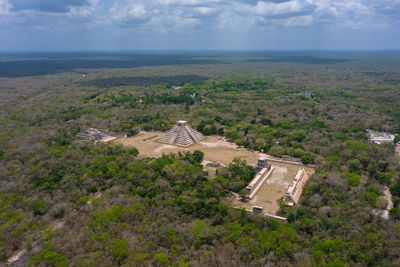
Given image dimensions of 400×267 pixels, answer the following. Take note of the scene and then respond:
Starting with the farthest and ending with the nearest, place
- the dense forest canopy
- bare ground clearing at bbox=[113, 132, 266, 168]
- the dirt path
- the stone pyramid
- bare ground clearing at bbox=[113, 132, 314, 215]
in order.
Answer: the stone pyramid < bare ground clearing at bbox=[113, 132, 266, 168] < bare ground clearing at bbox=[113, 132, 314, 215] < the dirt path < the dense forest canopy

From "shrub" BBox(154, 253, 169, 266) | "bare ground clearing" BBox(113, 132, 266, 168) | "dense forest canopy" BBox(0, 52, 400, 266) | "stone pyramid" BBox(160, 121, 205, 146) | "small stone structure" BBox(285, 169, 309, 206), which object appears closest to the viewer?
"shrub" BBox(154, 253, 169, 266)

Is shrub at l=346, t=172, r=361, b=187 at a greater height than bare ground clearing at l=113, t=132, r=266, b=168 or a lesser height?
greater

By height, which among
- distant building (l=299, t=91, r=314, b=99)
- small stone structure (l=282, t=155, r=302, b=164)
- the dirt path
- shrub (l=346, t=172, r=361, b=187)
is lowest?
the dirt path

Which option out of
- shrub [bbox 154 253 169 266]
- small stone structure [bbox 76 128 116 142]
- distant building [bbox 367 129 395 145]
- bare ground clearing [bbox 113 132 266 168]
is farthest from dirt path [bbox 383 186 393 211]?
small stone structure [bbox 76 128 116 142]

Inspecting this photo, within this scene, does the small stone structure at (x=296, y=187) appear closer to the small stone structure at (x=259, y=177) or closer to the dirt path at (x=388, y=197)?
the small stone structure at (x=259, y=177)

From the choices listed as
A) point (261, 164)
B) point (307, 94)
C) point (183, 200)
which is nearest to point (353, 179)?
point (261, 164)

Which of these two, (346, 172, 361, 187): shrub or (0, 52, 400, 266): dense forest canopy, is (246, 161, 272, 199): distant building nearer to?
(0, 52, 400, 266): dense forest canopy

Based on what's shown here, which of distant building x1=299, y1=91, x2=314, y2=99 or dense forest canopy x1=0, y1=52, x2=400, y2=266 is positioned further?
distant building x1=299, y1=91, x2=314, y2=99

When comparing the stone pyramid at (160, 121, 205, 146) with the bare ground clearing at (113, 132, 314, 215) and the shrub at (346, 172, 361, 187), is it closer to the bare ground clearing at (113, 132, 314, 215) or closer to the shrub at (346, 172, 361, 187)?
the bare ground clearing at (113, 132, 314, 215)
